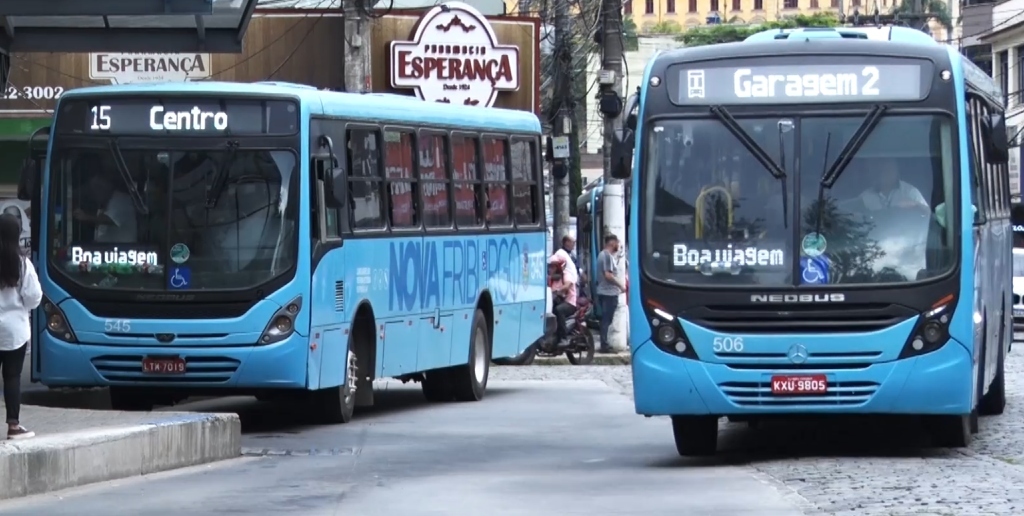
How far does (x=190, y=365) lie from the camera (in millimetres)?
16547

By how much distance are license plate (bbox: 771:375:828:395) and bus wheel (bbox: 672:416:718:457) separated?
0.89 meters

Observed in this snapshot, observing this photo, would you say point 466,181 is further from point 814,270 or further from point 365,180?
point 814,270

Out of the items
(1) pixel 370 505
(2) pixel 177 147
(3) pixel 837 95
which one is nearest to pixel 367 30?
(2) pixel 177 147

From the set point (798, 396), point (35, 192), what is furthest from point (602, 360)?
point (798, 396)

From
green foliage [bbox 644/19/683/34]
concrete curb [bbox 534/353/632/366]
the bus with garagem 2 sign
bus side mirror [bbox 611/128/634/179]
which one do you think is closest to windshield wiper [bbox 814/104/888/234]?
the bus with garagem 2 sign

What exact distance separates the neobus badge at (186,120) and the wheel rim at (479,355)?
205 inches

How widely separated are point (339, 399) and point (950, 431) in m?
6.09

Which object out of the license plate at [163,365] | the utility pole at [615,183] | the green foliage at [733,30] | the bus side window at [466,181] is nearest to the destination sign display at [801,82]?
the license plate at [163,365]

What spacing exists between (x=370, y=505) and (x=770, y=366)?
123 inches

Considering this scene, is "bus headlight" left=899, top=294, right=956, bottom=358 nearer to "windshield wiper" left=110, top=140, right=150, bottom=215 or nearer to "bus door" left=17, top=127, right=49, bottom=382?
"windshield wiper" left=110, top=140, right=150, bottom=215

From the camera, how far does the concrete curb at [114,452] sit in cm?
1174

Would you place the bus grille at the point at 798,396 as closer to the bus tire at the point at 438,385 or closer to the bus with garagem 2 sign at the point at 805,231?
the bus with garagem 2 sign at the point at 805,231

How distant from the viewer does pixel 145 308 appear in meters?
16.6

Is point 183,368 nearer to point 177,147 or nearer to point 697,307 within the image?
point 177,147
